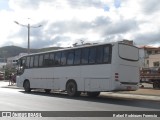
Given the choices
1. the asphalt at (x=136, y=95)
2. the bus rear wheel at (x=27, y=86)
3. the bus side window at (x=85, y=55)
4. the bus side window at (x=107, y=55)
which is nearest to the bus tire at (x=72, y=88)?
the bus side window at (x=85, y=55)

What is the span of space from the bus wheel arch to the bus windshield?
163 inches

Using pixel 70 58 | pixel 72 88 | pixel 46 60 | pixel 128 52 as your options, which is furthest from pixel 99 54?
pixel 46 60

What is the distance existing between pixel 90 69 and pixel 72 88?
2421 mm

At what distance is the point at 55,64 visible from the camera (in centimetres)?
2566

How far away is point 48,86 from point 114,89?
7686 millimetres

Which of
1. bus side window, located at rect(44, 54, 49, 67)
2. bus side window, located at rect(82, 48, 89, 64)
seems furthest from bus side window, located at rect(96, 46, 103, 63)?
bus side window, located at rect(44, 54, 49, 67)

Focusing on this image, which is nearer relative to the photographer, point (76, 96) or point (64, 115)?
point (64, 115)

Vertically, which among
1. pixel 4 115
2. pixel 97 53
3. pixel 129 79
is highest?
pixel 97 53

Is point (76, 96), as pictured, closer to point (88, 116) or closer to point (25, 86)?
point (25, 86)

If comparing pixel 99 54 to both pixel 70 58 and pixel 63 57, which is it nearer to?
pixel 70 58

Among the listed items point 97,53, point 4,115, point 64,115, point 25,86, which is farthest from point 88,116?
point 25,86

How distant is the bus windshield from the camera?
2089 cm

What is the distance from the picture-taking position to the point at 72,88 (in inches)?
931

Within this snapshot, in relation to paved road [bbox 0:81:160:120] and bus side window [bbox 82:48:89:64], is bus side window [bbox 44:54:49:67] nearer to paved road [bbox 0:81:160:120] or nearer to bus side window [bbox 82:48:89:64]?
bus side window [bbox 82:48:89:64]
